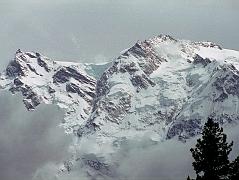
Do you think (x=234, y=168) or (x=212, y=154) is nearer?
(x=234, y=168)

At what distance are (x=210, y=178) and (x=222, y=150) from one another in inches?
99.3

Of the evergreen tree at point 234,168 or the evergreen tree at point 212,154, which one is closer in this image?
the evergreen tree at point 234,168

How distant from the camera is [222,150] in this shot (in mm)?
64688

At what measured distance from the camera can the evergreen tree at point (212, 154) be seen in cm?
6462

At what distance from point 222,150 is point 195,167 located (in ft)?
8.71

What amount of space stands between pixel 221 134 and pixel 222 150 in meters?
1.35

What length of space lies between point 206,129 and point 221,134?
4.49ft

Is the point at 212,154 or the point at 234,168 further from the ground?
the point at 212,154

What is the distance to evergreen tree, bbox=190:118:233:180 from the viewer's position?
6462 centimetres

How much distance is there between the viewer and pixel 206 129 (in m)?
65.6

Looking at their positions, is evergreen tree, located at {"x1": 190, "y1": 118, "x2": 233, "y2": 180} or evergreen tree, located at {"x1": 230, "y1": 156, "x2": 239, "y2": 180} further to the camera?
evergreen tree, located at {"x1": 190, "y1": 118, "x2": 233, "y2": 180}

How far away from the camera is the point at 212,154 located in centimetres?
6506

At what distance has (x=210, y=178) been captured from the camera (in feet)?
211

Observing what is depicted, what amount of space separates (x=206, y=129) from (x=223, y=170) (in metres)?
3.71
